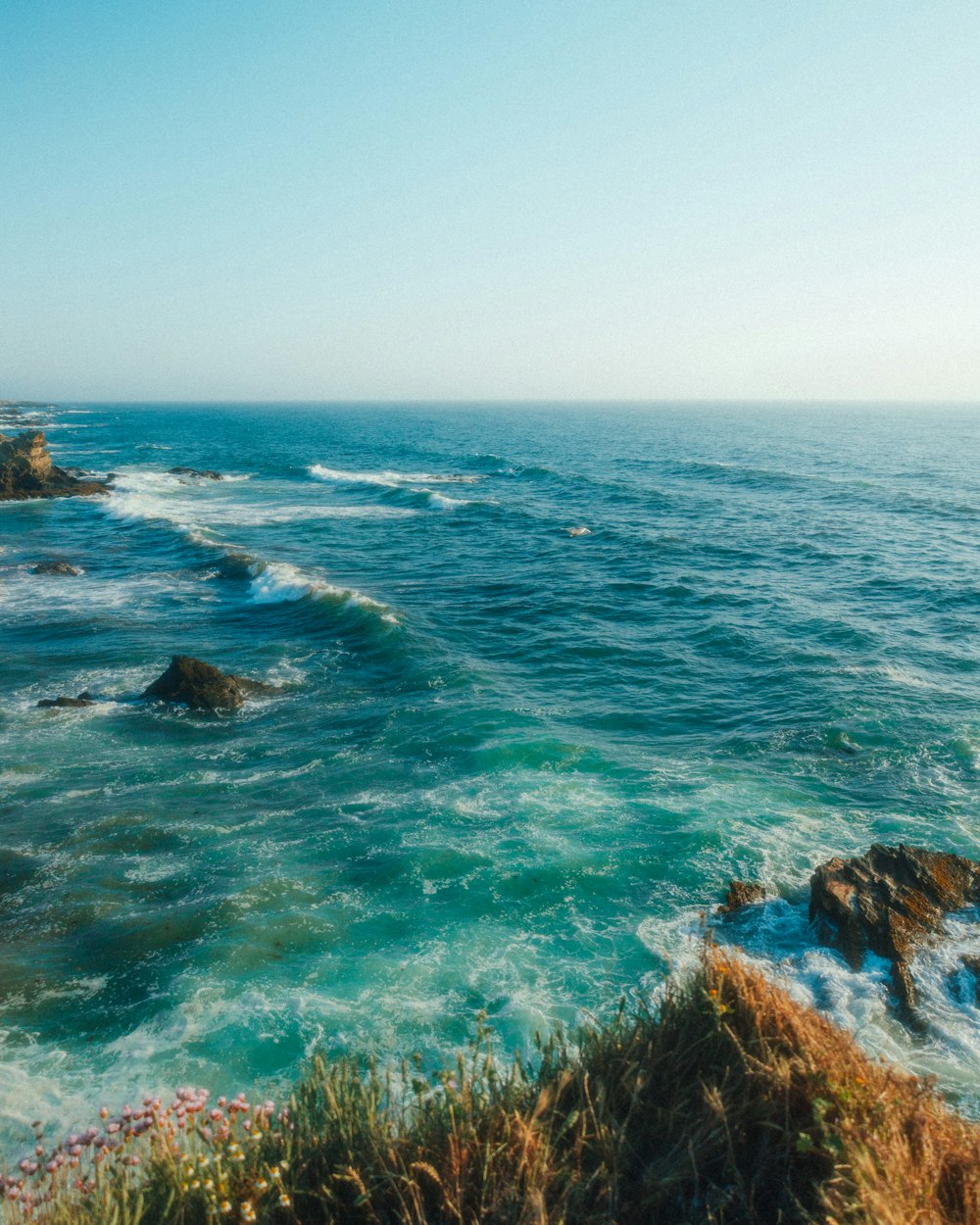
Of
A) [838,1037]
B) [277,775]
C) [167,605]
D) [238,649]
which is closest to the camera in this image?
[838,1037]

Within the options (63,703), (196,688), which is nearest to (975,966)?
(196,688)

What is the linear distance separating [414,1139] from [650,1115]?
1678 mm

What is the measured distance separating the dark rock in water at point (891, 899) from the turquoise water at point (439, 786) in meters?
0.37

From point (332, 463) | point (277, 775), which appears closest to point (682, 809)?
point (277, 775)

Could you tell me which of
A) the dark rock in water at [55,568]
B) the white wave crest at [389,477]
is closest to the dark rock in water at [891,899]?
the dark rock in water at [55,568]

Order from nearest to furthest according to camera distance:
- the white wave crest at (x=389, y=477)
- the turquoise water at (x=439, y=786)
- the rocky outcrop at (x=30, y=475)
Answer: the turquoise water at (x=439, y=786), the rocky outcrop at (x=30, y=475), the white wave crest at (x=389, y=477)

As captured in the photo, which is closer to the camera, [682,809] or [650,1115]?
[650,1115]

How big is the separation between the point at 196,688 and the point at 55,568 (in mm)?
20517

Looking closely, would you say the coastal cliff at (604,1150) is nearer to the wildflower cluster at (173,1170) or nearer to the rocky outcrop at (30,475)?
the wildflower cluster at (173,1170)

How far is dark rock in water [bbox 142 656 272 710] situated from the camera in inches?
784

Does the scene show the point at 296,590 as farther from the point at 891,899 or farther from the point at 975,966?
the point at 975,966

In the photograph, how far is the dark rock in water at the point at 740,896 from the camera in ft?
39.0

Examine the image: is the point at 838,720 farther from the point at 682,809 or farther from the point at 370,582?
the point at 370,582

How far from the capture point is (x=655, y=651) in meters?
25.5
